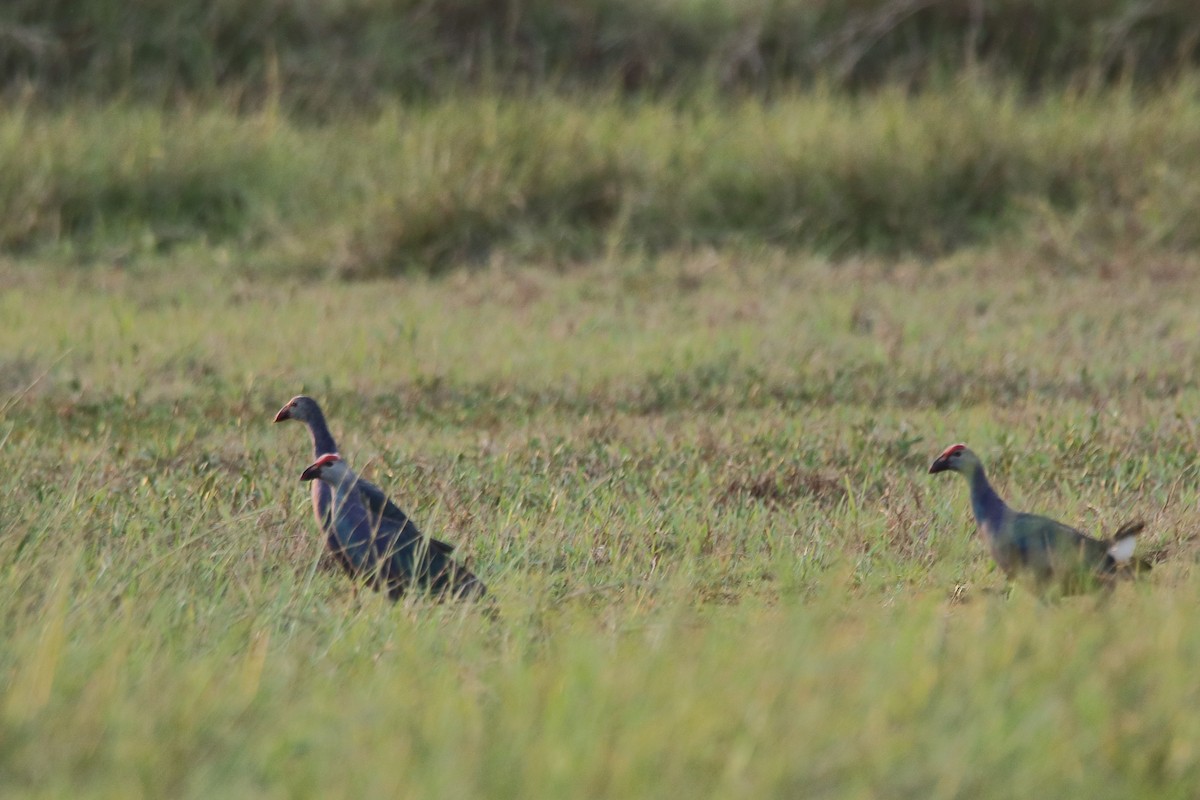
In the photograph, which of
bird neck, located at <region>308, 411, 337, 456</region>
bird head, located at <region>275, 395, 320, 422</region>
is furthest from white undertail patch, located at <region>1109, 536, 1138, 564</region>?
bird head, located at <region>275, 395, 320, 422</region>

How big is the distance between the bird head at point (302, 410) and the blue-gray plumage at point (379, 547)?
650mm

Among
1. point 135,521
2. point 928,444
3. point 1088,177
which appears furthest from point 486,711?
point 1088,177

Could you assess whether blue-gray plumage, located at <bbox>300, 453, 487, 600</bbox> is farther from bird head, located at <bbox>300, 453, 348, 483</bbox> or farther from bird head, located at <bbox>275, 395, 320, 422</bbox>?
bird head, located at <bbox>275, 395, 320, 422</bbox>

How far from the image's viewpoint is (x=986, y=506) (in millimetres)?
4949

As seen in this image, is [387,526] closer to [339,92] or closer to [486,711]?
[486,711]

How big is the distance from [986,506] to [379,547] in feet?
5.05

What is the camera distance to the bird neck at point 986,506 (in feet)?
16.1

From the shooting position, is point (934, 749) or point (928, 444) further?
point (928, 444)

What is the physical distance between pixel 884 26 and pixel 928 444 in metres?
7.76

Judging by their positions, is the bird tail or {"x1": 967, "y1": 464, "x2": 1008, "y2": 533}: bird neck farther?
{"x1": 967, "y1": 464, "x2": 1008, "y2": 533}: bird neck

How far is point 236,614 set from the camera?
4.27 m

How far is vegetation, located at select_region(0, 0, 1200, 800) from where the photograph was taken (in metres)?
3.31

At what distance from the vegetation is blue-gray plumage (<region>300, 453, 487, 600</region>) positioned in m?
0.11

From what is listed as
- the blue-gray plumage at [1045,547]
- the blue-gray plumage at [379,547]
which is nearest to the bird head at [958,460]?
the blue-gray plumage at [1045,547]
